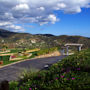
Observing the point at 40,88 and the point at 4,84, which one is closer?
the point at 4,84

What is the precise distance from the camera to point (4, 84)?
3201 mm

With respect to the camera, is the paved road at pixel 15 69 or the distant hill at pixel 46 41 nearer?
the paved road at pixel 15 69

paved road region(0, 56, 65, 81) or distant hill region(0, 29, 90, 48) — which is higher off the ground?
distant hill region(0, 29, 90, 48)

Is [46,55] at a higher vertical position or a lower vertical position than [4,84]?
lower

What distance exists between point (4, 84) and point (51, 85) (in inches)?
90.8

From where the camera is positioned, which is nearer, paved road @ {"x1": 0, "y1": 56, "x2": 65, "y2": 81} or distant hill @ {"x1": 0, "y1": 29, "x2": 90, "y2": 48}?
paved road @ {"x1": 0, "y1": 56, "x2": 65, "y2": 81}

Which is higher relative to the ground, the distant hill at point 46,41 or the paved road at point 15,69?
the distant hill at point 46,41

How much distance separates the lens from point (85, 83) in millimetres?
4633

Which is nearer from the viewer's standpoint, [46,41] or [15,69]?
[15,69]

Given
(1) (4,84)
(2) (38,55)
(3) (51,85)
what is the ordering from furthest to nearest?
(2) (38,55) → (3) (51,85) → (1) (4,84)

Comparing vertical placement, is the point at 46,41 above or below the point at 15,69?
above

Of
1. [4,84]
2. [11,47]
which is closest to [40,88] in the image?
[4,84]

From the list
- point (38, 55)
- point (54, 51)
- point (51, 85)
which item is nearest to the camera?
point (51, 85)

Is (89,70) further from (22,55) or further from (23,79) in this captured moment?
(22,55)
